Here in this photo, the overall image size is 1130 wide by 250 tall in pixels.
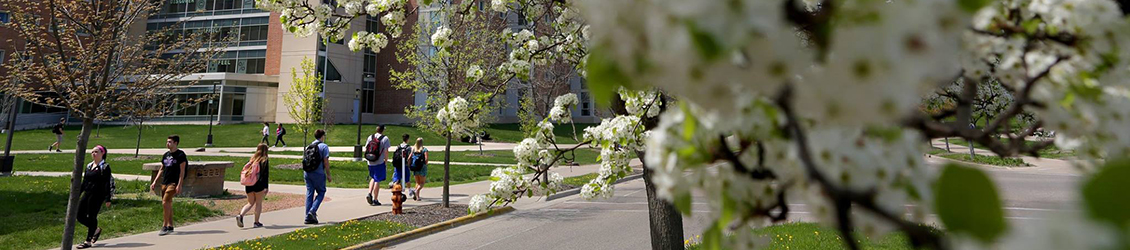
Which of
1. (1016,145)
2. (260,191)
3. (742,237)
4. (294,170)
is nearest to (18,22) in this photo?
(260,191)

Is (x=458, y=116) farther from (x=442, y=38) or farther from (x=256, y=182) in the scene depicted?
(x=256, y=182)

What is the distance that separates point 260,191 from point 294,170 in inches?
428

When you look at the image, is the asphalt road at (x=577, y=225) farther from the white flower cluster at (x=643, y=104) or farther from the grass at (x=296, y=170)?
the grass at (x=296, y=170)

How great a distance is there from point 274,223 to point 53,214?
13.0 feet

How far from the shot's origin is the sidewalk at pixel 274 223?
308 inches

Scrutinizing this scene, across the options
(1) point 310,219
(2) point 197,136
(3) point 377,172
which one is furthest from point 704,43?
(2) point 197,136

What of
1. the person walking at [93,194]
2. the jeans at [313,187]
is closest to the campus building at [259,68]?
the jeans at [313,187]

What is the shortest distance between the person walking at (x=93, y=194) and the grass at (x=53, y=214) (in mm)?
407

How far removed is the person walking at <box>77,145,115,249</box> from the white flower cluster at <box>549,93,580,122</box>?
726 centimetres

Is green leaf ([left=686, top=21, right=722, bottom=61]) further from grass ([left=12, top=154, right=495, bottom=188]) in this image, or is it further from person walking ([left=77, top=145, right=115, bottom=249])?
grass ([left=12, top=154, right=495, bottom=188])

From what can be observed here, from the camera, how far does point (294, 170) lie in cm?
1909

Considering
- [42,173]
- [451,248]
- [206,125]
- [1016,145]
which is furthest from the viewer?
[206,125]

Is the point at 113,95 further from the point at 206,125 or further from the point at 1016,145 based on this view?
the point at 206,125

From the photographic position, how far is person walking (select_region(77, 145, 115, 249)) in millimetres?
7617
